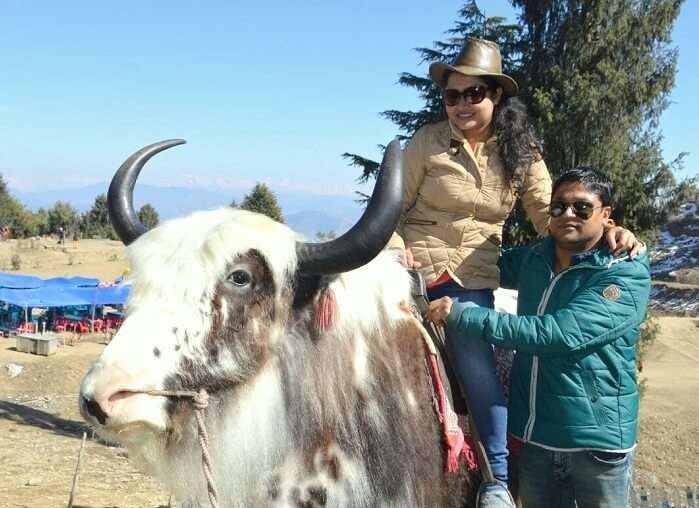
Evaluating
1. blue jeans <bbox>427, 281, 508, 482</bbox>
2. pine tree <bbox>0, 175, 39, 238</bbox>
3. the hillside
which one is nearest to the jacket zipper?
blue jeans <bbox>427, 281, 508, 482</bbox>

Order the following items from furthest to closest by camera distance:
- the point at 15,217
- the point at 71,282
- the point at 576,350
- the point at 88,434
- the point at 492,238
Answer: the point at 15,217, the point at 71,282, the point at 88,434, the point at 492,238, the point at 576,350

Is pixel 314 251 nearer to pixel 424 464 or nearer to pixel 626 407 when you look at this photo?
pixel 424 464

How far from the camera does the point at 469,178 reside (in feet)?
10.9

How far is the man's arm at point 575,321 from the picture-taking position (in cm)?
278

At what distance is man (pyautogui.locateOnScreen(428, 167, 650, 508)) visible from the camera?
2820mm

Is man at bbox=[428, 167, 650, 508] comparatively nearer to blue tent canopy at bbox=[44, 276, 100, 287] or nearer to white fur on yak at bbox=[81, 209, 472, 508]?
white fur on yak at bbox=[81, 209, 472, 508]

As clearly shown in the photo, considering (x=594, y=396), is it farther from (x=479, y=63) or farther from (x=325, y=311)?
(x=479, y=63)

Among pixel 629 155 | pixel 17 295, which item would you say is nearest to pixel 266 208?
pixel 17 295

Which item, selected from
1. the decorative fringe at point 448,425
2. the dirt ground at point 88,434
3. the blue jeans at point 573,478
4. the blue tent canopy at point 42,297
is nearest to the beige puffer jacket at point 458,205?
the decorative fringe at point 448,425

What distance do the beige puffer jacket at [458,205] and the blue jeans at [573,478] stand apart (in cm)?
87

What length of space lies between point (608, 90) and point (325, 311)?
12.0 metres

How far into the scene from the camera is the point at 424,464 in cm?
293

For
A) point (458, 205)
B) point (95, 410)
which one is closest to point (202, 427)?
point (95, 410)

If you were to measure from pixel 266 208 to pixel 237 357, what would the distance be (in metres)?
42.5
